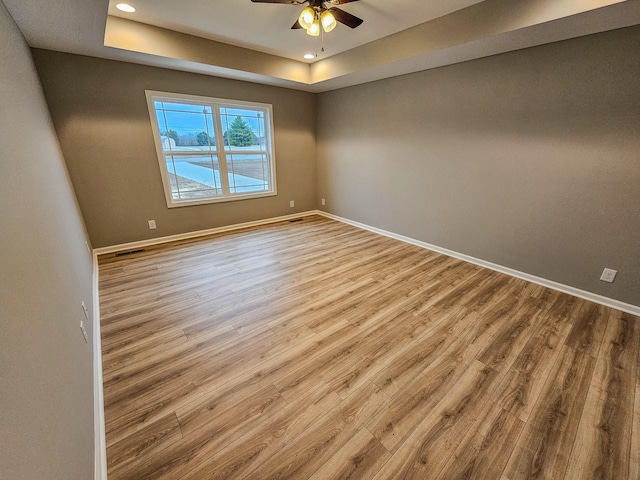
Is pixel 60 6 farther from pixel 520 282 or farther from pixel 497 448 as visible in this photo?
pixel 520 282

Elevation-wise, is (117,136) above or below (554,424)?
above

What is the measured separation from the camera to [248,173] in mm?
4531

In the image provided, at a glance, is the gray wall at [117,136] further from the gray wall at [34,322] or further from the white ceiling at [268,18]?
the gray wall at [34,322]

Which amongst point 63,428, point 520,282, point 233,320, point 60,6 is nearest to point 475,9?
point 520,282

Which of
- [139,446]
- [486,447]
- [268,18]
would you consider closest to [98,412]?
[139,446]

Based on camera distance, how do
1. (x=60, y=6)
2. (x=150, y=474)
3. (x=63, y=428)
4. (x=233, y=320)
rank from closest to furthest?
(x=63, y=428), (x=150, y=474), (x=60, y=6), (x=233, y=320)

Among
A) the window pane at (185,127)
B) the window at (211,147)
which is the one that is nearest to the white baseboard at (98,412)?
the window at (211,147)

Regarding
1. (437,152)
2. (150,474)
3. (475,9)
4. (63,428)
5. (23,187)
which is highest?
(475,9)

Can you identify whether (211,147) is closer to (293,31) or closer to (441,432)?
(293,31)

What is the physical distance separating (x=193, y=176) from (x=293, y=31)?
240cm

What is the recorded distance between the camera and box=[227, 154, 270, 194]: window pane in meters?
4.32

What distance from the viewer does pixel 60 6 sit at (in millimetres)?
1812

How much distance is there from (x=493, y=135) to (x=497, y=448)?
293 centimetres

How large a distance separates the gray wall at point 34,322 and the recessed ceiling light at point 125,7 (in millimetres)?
913
